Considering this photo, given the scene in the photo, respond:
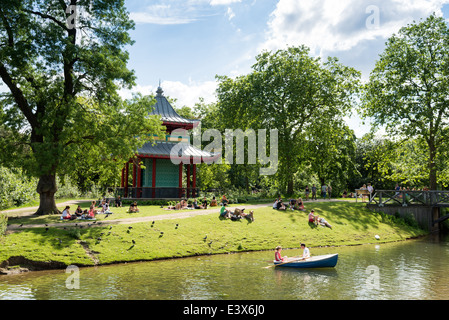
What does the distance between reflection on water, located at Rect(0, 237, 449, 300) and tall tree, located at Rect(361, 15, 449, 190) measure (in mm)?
19963

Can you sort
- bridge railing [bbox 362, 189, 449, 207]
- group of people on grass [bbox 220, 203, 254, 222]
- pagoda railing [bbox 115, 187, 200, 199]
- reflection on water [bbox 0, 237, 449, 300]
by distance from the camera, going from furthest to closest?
1. pagoda railing [bbox 115, 187, 200, 199]
2. bridge railing [bbox 362, 189, 449, 207]
3. group of people on grass [bbox 220, 203, 254, 222]
4. reflection on water [bbox 0, 237, 449, 300]

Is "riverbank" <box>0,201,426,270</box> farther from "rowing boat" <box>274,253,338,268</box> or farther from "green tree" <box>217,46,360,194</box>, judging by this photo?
"green tree" <box>217,46,360,194</box>

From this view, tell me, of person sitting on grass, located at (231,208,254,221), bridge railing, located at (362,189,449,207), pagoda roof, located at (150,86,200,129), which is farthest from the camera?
pagoda roof, located at (150,86,200,129)

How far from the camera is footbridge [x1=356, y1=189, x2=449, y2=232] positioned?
112 ft

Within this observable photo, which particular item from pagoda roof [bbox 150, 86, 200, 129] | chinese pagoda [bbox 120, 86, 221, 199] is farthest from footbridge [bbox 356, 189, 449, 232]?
pagoda roof [bbox 150, 86, 200, 129]

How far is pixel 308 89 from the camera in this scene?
139ft

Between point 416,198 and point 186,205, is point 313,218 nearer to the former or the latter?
point 186,205

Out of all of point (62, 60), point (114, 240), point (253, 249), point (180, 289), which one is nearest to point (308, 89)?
point (253, 249)

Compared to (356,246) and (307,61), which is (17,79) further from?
(307,61)

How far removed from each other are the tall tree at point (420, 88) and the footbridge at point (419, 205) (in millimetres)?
4085

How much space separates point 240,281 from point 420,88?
1277 inches

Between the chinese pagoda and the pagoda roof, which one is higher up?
the pagoda roof
